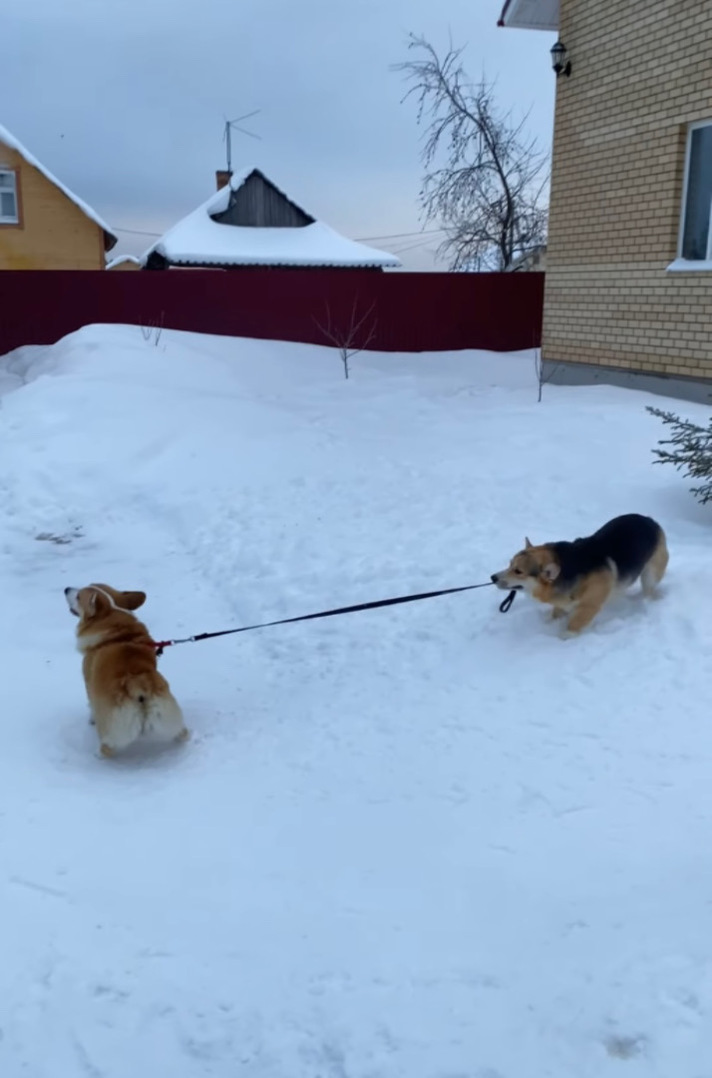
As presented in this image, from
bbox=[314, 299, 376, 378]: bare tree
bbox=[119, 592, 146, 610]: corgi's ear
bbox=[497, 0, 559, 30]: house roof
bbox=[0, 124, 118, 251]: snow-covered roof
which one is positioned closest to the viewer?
bbox=[119, 592, 146, 610]: corgi's ear

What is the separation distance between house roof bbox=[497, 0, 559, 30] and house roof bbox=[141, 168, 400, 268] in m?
16.0

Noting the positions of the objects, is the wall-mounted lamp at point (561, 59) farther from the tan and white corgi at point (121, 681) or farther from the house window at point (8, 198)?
the house window at point (8, 198)

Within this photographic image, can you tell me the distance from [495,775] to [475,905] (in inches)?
32.1

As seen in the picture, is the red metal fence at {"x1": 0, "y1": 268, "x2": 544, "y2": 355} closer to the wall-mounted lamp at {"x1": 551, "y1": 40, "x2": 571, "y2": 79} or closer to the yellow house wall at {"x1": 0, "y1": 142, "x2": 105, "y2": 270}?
the wall-mounted lamp at {"x1": 551, "y1": 40, "x2": 571, "y2": 79}

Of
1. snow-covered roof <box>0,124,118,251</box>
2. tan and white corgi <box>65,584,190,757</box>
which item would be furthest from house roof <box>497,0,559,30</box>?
snow-covered roof <box>0,124,118,251</box>

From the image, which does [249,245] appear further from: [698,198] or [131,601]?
[131,601]

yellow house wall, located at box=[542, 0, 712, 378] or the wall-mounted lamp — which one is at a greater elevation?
the wall-mounted lamp

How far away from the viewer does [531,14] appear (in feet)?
39.5

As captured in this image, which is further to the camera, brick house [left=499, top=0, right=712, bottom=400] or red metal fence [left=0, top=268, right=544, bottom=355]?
red metal fence [left=0, top=268, right=544, bottom=355]

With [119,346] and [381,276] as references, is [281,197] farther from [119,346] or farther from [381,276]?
[119,346]

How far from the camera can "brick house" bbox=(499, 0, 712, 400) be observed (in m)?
9.23

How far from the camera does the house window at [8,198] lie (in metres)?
23.4

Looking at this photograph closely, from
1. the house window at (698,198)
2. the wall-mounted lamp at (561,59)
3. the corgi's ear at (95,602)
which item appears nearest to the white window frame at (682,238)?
the house window at (698,198)

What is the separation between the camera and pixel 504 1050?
209cm
